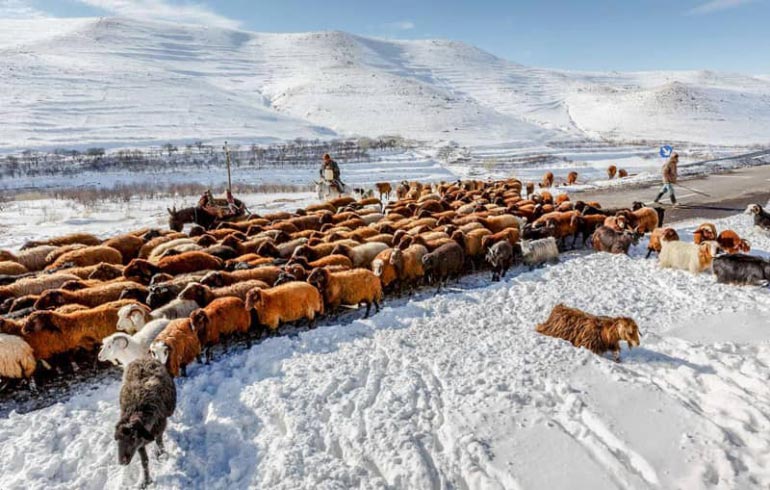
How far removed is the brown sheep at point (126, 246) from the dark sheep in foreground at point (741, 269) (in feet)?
39.5

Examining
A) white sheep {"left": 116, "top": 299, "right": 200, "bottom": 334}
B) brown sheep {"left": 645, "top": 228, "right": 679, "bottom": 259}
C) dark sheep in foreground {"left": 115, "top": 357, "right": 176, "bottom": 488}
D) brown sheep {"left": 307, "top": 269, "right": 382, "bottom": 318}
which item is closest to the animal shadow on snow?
brown sheep {"left": 307, "top": 269, "right": 382, "bottom": 318}

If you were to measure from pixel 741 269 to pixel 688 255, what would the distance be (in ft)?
3.20

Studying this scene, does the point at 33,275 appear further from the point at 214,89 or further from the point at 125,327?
the point at 214,89

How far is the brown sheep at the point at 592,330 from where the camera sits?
5949 millimetres

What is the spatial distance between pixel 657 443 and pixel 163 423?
478 centimetres

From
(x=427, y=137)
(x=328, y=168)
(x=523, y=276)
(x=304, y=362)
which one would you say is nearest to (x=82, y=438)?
(x=304, y=362)

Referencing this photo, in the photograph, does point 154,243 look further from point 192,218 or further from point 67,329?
point 67,329

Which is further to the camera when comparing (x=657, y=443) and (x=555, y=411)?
(x=555, y=411)

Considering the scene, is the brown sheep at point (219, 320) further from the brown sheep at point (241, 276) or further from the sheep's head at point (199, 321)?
the brown sheep at point (241, 276)

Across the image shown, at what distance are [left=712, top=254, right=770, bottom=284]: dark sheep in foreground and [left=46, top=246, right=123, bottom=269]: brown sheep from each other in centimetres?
1202

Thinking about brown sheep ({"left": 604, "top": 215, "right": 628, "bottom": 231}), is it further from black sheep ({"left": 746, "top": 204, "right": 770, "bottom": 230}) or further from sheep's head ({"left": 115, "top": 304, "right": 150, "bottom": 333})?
sheep's head ({"left": 115, "top": 304, "right": 150, "bottom": 333})

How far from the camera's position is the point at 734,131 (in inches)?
3083

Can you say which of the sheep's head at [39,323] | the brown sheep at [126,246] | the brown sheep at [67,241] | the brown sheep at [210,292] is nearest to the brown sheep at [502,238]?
the brown sheep at [210,292]

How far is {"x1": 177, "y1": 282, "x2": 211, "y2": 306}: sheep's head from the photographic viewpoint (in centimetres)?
717
